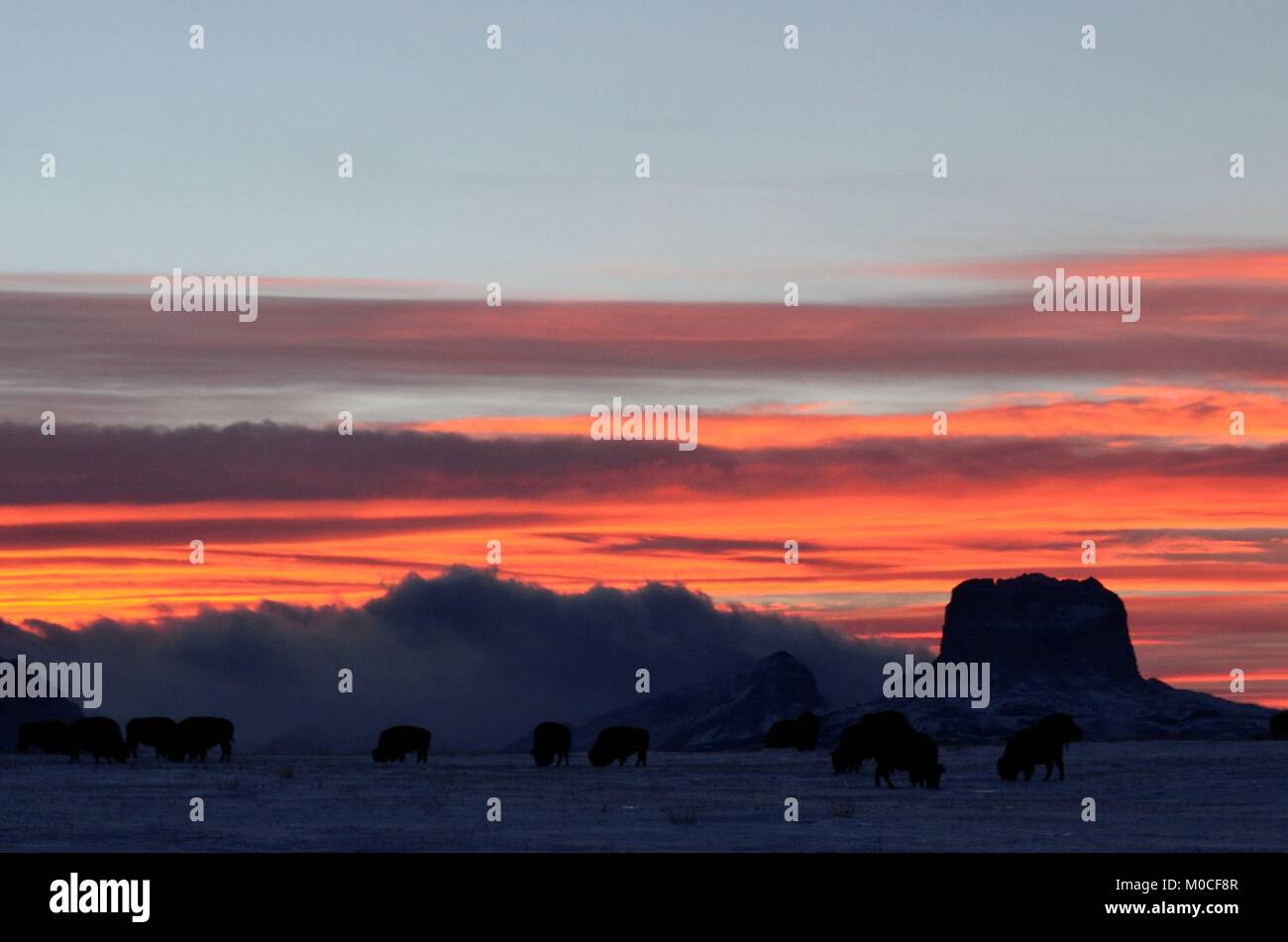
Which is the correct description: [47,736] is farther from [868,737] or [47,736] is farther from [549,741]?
[868,737]

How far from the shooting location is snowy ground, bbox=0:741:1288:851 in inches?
1284

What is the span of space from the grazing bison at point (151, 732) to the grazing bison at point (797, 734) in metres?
34.2

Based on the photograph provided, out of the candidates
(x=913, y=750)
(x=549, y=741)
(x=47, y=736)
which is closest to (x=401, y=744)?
(x=549, y=741)

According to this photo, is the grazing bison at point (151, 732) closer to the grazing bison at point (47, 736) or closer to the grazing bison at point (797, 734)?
the grazing bison at point (47, 736)

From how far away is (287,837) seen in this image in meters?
33.3

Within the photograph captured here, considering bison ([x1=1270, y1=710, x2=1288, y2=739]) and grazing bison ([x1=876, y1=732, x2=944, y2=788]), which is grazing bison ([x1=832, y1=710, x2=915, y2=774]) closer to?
grazing bison ([x1=876, y1=732, x2=944, y2=788])

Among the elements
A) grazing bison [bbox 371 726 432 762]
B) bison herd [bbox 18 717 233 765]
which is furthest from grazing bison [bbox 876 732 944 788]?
bison herd [bbox 18 717 233 765]

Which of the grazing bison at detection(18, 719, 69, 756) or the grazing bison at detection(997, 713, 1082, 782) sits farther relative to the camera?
the grazing bison at detection(18, 719, 69, 756)

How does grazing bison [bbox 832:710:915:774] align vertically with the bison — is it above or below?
above

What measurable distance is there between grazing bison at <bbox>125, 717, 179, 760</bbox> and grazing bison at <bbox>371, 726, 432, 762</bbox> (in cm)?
877

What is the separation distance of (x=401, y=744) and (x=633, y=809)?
32362 mm
